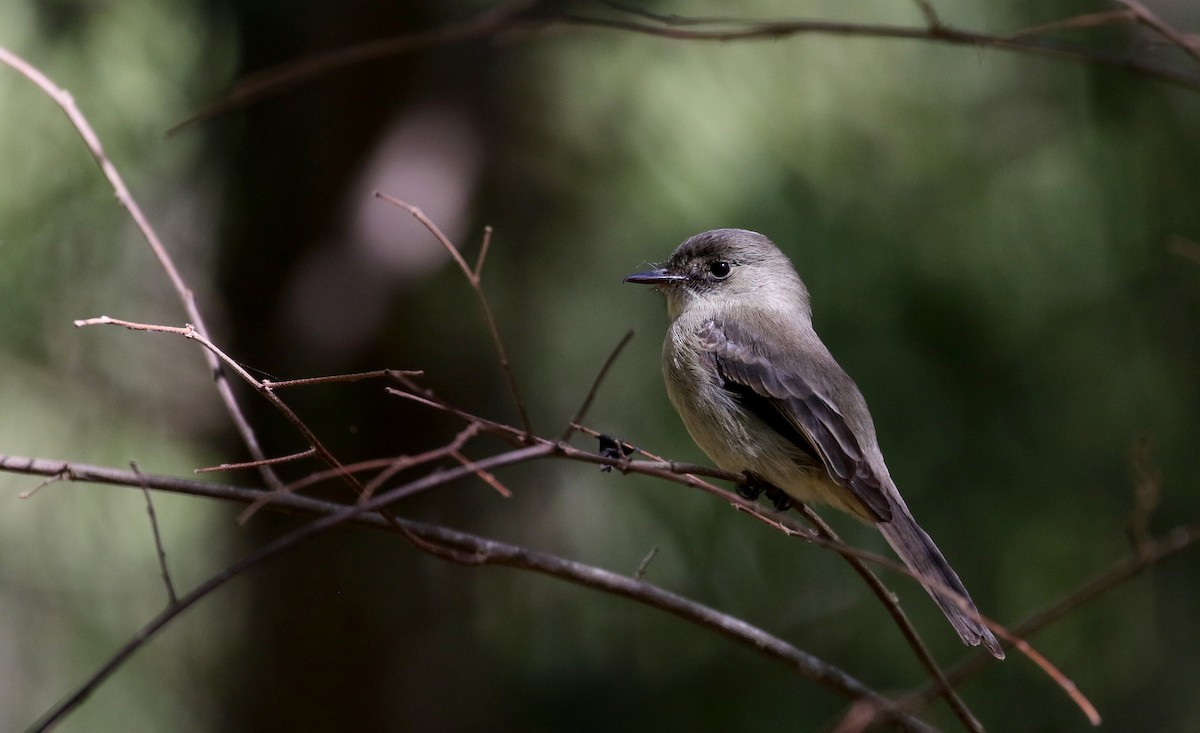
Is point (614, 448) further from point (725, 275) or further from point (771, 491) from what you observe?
point (725, 275)

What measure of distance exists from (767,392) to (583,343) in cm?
175

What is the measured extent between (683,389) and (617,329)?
1.51m

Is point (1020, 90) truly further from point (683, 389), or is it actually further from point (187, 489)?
point (187, 489)

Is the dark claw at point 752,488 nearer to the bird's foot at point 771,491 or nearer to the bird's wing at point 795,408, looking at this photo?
the bird's foot at point 771,491

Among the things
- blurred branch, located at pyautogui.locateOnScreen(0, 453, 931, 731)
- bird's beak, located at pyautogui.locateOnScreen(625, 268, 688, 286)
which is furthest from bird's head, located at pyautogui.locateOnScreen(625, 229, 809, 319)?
blurred branch, located at pyautogui.locateOnScreen(0, 453, 931, 731)

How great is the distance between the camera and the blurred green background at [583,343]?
12.6ft

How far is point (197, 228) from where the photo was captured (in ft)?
13.7

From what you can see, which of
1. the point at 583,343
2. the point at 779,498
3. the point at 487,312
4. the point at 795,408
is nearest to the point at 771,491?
the point at 779,498

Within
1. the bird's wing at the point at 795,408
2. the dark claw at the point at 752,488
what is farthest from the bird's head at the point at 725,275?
the dark claw at the point at 752,488

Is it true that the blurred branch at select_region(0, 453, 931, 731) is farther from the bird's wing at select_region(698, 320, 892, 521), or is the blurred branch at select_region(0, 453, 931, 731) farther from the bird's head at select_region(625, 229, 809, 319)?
the bird's head at select_region(625, 229, 809, 319)

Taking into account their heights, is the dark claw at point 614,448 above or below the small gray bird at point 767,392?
above

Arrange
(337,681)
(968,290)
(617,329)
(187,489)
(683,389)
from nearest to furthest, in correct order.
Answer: (187,489), (683,389), (968,290), (337,681), (617,329)

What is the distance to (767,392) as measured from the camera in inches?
110

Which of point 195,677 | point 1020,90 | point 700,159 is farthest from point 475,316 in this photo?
point 1020,90
